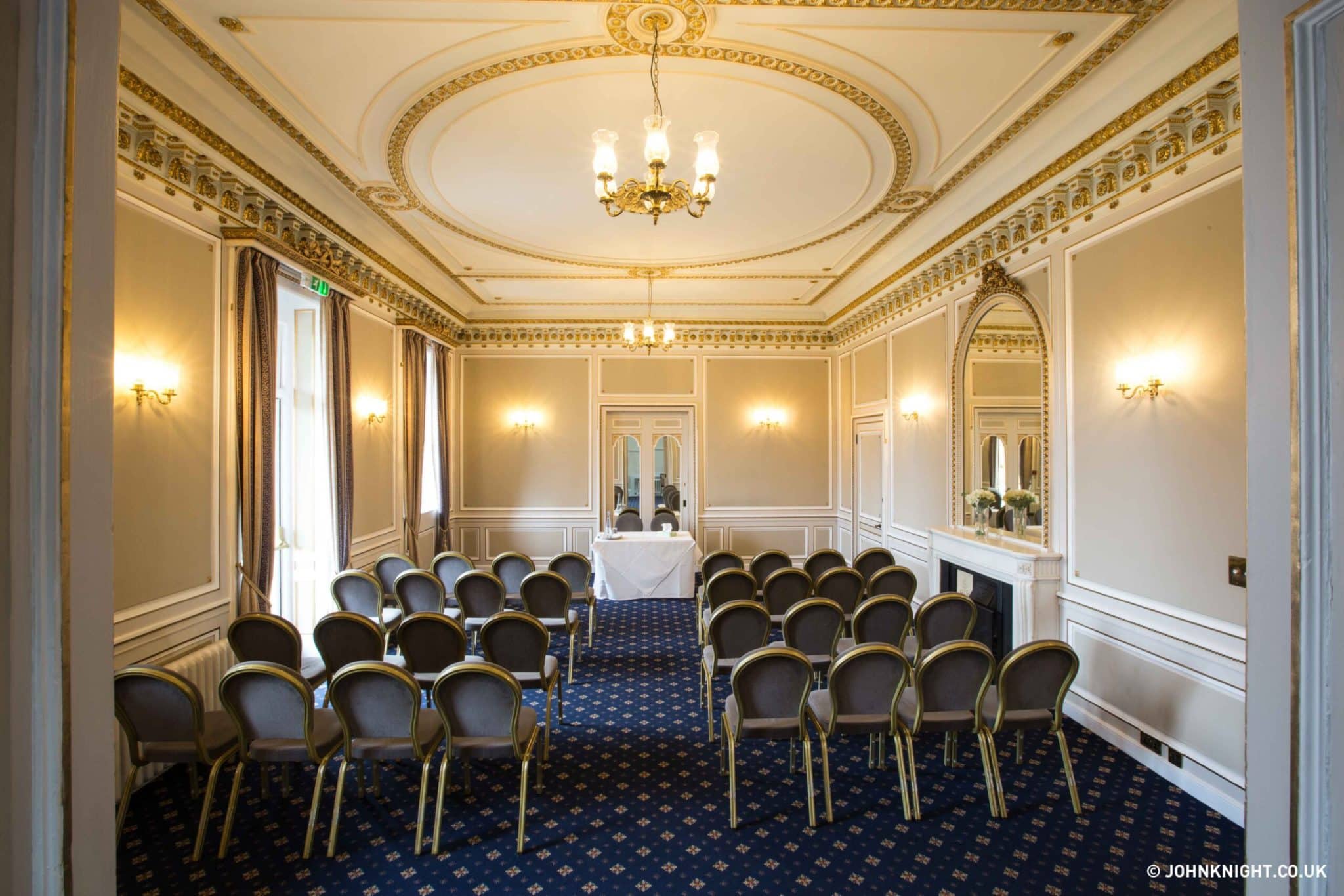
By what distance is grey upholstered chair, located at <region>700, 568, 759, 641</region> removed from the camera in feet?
18.2

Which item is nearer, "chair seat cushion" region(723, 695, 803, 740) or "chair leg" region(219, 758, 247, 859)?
"chair leg" region(219, 758, 247, 859)

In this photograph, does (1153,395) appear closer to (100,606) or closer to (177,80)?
(100,606)

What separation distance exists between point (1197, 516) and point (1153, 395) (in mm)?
746

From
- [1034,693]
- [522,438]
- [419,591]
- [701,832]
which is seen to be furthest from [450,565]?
[1034,693]

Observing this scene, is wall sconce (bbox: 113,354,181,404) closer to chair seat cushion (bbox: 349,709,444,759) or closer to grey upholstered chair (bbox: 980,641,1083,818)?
chair seat cushion (bbox: 349,709,444,759)

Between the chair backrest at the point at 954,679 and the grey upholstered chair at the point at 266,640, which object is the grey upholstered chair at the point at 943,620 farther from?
the grey upholstered chair at the point at 266,640

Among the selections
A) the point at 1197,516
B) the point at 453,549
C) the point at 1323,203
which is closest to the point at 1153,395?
the point at 1197,516

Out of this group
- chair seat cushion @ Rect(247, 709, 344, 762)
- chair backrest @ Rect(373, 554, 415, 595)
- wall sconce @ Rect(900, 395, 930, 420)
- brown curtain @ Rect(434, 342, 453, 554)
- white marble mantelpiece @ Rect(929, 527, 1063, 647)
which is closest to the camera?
chair seat cushion @ Rect(247, 709, 344, 762)

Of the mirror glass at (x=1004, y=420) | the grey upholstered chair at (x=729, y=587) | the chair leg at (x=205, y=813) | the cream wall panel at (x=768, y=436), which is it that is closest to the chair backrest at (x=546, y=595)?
the grey upholstered chair at (x=729, y=587)

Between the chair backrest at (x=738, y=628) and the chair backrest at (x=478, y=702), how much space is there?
63.1 inches

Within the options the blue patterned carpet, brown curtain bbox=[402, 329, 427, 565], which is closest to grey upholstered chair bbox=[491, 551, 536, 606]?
brown curtain bbox=[402, 329, 427, 565]

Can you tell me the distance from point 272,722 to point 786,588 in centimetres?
380

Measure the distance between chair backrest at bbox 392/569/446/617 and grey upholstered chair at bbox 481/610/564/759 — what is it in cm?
138

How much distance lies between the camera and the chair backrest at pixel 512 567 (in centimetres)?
643
